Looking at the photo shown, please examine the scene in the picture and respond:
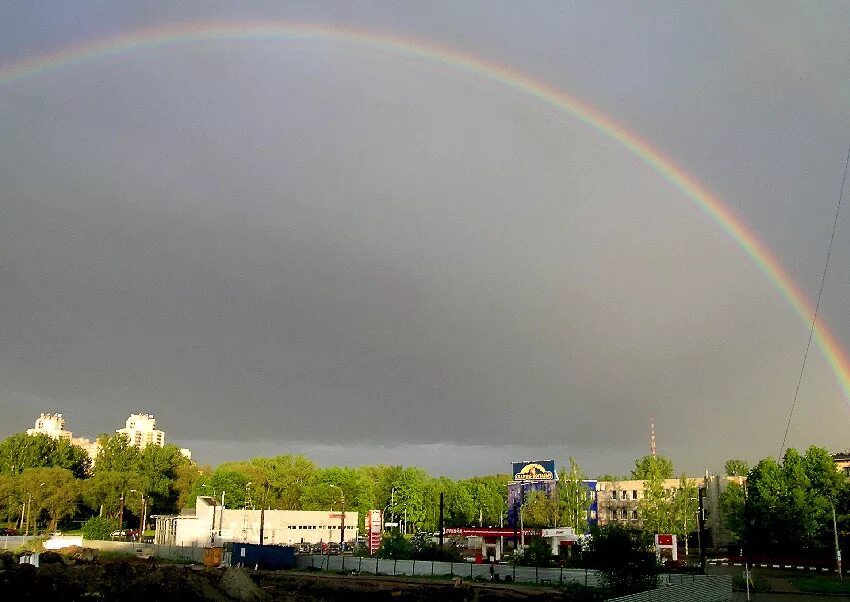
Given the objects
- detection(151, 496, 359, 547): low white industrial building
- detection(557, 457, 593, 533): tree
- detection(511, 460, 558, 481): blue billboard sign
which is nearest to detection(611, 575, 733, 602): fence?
detection(151, 496, 359, 547): low white industrial building

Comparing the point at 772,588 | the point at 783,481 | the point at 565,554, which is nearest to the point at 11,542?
the point at 565,554

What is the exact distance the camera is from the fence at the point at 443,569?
55969 mm

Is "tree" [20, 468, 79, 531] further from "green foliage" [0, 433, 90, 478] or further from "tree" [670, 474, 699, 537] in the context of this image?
"tree" [670, 474, 699, 537]

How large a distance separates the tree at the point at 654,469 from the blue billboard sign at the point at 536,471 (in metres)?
17.0

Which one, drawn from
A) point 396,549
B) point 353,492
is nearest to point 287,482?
point 353,492

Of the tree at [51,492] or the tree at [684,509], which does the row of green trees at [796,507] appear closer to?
the tree at [684,509]

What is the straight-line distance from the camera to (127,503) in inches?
5364

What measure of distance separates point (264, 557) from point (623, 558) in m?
43.0

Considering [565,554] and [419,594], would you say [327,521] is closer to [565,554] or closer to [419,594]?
[565,554]

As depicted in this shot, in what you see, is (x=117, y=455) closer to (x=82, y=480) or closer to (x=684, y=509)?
(x=82, y=480)

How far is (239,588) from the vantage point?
4388cm

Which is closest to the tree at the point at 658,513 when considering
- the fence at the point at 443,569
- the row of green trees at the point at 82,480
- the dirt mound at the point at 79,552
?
the fence at the point at 443,569

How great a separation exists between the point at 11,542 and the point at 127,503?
134 ft

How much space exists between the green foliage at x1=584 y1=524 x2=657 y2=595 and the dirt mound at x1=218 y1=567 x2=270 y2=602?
63.0 ft
